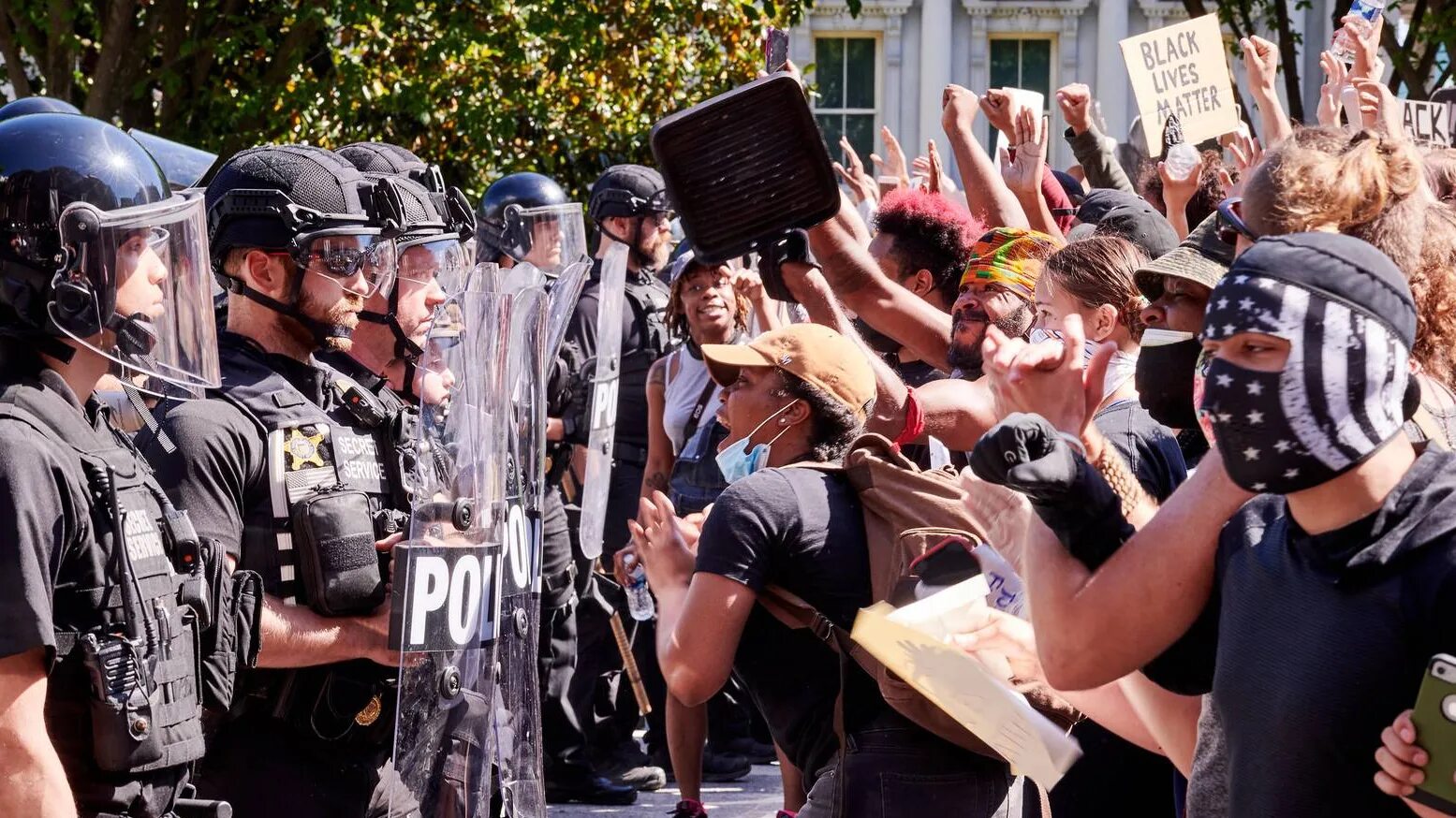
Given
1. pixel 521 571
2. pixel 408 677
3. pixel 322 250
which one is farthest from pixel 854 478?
pixel 322 250

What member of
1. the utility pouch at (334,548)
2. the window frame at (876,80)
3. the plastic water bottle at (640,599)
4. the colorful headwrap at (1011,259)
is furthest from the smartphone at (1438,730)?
the window frame at (876,80)

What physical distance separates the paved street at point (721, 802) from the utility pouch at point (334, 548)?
381 centimetres

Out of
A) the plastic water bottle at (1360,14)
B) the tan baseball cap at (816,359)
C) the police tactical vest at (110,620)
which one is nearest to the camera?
the police tactical vest at (110,620)

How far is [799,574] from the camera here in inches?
151

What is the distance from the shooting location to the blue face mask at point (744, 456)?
4.27m

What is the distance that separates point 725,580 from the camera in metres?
3.81

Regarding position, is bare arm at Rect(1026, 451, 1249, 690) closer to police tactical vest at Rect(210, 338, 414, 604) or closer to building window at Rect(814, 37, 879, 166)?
police tactical vest at Rect(210, 338, 414, 604)

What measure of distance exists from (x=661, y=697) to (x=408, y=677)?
15.2 ft

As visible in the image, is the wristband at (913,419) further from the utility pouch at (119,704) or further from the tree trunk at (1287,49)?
the tree trunk at (1287,49)

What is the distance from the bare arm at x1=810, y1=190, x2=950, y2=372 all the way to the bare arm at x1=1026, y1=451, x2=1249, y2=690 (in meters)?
1.97

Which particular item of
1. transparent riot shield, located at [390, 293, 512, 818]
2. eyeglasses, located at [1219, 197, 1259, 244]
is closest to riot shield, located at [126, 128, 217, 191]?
transparent riot shield, located at [390, 293, 512, 818]

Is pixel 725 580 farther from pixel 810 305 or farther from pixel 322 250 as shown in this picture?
pixel 322 250

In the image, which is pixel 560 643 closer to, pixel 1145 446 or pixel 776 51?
pixel 776 51

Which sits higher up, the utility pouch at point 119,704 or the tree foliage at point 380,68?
the tree foliage at point 380,68
